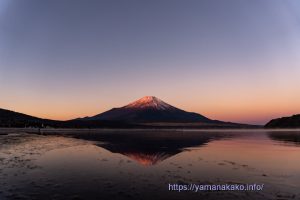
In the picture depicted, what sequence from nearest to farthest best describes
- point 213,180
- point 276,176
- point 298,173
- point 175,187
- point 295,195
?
point 295,195 → point 175,187 → point 213,180 → point 276,176 → point 298,173

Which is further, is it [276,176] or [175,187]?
[276,176]

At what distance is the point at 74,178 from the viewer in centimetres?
1892

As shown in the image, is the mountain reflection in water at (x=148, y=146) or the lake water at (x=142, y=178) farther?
the mountain reflection in water at (x=148, y=146)

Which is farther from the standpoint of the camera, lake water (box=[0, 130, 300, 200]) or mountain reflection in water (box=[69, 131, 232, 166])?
mountain reflection in water (box=[69, 131, 232, 166])

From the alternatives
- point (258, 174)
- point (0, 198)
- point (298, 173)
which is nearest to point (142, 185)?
point (0, 198)

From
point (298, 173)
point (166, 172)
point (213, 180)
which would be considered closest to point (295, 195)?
point (213, 180)

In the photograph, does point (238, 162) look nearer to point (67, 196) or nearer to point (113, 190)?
point (113, 190)

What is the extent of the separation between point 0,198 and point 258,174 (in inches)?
614

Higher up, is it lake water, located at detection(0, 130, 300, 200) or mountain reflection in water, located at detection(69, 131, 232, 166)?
Answer: mountain reflection in water, located at detection(69, 131, 232, 166)

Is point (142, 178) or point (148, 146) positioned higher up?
point (148, 146)

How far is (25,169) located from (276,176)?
17.1 metres

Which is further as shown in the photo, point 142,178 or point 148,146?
point 148,146

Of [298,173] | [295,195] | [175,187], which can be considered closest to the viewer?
[295,195]

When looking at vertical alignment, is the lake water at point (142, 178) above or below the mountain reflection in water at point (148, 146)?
below
